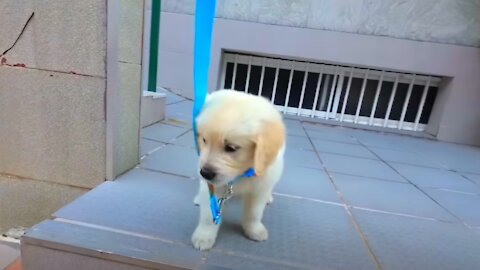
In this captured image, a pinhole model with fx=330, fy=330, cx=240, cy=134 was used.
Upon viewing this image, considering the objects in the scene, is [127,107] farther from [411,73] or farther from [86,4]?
[411,73]

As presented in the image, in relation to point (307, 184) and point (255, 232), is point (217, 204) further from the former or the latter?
point (307, 184)

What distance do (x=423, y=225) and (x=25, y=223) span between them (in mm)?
1947

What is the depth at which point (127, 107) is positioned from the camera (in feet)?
5.18

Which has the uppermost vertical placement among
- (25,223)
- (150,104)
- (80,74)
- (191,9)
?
(191,9)

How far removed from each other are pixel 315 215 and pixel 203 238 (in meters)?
0.59

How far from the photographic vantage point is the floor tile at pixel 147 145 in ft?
6.57

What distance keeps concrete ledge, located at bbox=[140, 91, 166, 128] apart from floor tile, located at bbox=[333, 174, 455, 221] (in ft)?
4.84

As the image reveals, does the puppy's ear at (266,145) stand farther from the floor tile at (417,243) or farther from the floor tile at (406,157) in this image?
the floor tile at (406,157)

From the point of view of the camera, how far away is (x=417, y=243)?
1331 mm

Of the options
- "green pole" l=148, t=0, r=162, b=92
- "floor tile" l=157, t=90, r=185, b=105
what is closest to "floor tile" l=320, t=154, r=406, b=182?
"green pole" l=148, t=0, r=162, b=92

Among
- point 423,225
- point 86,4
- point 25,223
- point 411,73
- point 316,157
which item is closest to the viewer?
point 86,4

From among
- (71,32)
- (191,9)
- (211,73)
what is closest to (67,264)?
(71,32)

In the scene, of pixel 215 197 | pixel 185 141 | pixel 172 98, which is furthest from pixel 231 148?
pixel 172 98

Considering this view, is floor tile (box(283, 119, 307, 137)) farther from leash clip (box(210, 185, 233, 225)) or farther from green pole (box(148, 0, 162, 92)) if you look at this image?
leash clip (box(210, 185, 233, 225))
